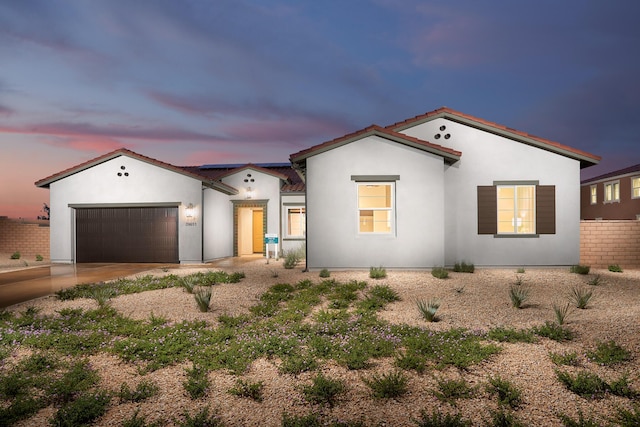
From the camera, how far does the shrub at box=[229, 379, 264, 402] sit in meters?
3.76

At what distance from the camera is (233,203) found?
57.7 feet

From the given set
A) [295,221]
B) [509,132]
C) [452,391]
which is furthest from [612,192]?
[452,391]

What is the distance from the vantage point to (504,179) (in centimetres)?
1177

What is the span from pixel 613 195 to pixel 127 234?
1153 inches

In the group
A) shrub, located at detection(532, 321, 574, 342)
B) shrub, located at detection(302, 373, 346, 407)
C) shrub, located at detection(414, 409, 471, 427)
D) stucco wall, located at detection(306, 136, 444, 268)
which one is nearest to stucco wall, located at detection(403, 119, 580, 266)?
stucco wall, located at detection(306, 136, 444, 268)

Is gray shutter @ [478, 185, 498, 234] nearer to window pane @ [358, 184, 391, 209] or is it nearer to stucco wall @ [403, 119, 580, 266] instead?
stucco wall @ [403, 119, 580, 266]

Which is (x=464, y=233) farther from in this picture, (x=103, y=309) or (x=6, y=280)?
(x=6, y=280)

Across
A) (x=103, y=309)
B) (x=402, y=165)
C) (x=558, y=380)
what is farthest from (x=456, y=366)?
(x=402, y=165)

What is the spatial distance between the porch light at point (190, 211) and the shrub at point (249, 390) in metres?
11.4

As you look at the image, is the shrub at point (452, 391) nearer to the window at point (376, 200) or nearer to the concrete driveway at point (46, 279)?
the concrete driveway at point (46, 279)

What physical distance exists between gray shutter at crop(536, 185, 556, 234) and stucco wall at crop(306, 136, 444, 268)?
3306 mm

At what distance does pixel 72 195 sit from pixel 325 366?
590 inches

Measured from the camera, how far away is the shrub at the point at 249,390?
3763 millimetres

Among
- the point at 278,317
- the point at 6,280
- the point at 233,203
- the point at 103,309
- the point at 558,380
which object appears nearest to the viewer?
the point at 558,380
